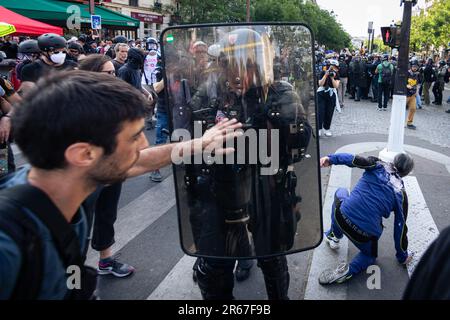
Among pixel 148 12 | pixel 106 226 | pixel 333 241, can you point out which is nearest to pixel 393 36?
pixel 333 241

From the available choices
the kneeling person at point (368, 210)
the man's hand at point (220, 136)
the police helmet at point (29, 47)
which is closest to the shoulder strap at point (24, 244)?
the man's hand at point (220, 136)

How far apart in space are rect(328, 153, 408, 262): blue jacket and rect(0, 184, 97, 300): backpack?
7.81 ft

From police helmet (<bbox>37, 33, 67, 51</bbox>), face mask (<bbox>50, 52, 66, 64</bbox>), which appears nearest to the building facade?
police helmet (<bbox>37, 33, 67, 51</bbox>)

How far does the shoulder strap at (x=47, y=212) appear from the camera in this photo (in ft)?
3.26

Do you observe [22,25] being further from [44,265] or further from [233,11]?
[233,11]

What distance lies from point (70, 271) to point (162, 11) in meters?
35.6

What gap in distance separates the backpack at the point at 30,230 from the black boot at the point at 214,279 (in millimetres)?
1214

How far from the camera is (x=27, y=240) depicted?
96cm

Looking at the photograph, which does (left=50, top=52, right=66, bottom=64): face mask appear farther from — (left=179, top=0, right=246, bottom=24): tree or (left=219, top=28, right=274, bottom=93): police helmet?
(left=179, top=0, right=246, bottom=24): tree

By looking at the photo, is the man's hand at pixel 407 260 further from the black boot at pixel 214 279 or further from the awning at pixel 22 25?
the awning at pixel 22 25

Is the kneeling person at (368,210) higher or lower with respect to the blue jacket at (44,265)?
lower

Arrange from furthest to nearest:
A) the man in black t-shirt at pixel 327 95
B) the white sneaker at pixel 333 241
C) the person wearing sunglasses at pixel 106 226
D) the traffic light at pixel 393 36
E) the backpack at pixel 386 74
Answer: the backpack at pixel 386 74, the man in black t-shirt at pixel 327 95, the traffic light at pixel 393 36, the white sneaker at pixel 333 241, the person wearing sunglasses at pixel 106 226
